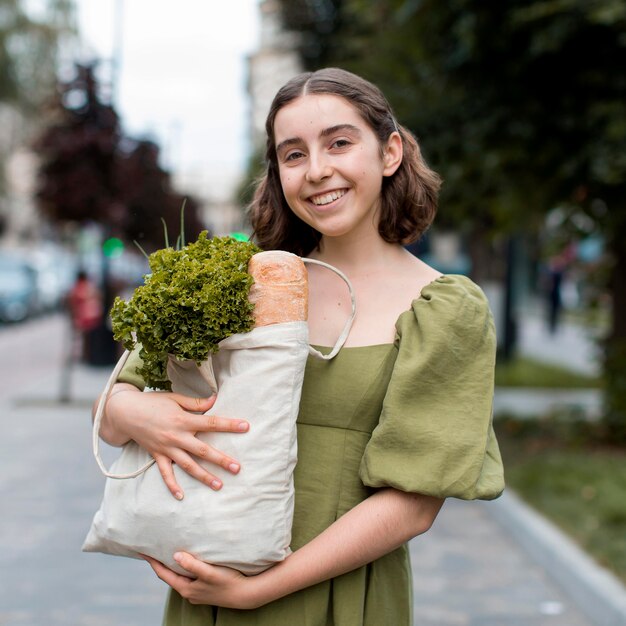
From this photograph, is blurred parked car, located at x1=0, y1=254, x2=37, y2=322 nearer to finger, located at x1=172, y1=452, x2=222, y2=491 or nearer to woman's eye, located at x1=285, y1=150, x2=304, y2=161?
woman's eye, located at x1=285, y1=150, x2=304, y2=161

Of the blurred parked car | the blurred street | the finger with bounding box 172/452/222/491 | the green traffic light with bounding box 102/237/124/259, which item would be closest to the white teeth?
the finger with bounding box 172/452/222/491

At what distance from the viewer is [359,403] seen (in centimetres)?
178

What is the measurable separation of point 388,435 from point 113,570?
13.9 ft

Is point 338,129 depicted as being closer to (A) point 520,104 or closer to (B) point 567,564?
(B) point 567,564

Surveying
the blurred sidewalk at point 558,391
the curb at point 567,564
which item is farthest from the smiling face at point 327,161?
the blurred sidewalk at point 558,391

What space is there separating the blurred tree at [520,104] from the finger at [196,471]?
515 centimetres

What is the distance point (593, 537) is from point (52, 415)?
741cm

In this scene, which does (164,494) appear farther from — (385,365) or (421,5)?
(421,5)

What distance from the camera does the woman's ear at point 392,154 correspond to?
1924mm

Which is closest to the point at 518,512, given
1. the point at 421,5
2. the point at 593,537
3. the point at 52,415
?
the point at 593,537

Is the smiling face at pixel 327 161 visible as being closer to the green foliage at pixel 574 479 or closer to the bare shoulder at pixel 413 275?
the bare shoulder at pixel 413 275

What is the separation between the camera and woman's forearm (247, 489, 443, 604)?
5.57 ft

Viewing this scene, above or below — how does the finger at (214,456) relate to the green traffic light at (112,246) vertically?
above

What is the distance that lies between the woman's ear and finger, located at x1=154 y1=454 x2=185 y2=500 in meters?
0.72
